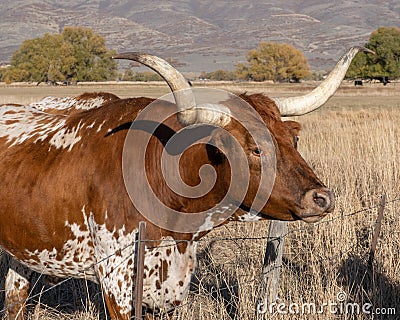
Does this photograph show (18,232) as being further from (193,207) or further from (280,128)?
(280,128)

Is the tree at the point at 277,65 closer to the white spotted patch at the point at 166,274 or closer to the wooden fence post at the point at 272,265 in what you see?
the wooden fence post at the point at 272,265

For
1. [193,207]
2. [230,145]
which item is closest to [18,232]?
[193,207]

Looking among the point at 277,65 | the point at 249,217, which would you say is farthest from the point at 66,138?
the point at 277,65

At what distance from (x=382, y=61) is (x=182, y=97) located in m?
88.1

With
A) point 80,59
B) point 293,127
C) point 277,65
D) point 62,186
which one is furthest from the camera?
point 277,65

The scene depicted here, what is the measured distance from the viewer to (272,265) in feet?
15.6

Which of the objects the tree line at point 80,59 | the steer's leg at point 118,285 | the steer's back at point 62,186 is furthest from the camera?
the tree line at point 80,59

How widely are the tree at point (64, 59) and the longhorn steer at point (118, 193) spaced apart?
316 ft

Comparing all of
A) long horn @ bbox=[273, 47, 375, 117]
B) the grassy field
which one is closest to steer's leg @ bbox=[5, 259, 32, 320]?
the grassy field

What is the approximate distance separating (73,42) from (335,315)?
108 metres

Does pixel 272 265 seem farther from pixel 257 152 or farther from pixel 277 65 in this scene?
pixel 277 65

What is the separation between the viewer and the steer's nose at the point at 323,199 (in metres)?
3.48

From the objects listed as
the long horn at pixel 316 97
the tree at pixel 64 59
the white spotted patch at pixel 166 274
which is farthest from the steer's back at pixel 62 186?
the tree at pixel 64 59

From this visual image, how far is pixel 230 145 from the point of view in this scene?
12.1ft
